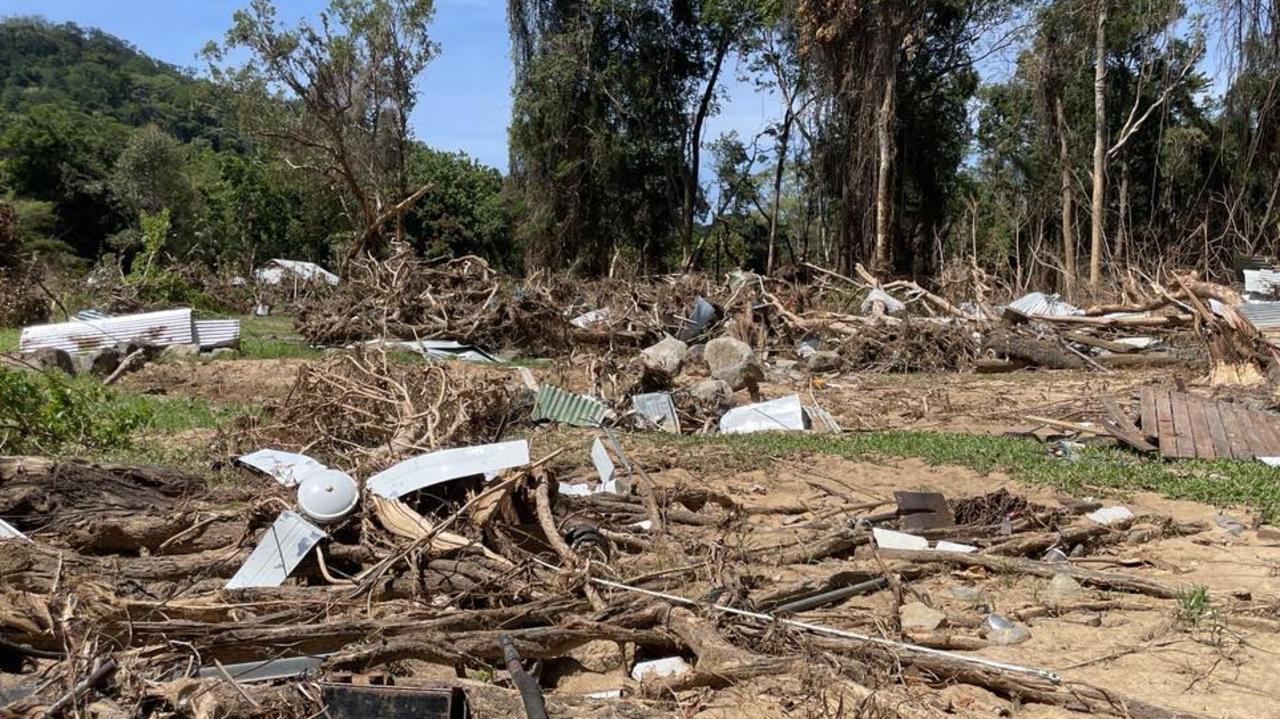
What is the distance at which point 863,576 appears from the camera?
4.09 metres

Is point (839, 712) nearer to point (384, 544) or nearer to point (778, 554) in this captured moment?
point (778, 554)

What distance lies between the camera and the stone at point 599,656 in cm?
348

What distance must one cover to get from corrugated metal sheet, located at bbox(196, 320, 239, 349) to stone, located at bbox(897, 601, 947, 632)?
37.7 feet

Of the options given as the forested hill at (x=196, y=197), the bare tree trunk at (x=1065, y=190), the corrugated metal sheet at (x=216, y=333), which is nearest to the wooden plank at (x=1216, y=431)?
the corrugated metal sheet at (x=216, y=333)

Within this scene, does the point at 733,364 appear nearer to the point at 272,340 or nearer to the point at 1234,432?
the point at 1234,432

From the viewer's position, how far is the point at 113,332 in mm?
12211

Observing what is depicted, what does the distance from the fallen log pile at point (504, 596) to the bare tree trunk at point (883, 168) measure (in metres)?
14.2

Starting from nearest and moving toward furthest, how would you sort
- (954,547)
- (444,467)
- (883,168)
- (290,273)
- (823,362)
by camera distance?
(444,467) → (954,547) → (823,362) → (883,168) → (290,273)

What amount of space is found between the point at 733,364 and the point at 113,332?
8.04 m

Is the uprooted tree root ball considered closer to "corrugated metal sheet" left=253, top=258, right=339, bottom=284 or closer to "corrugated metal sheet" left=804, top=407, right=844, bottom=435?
"corrugated metal sheet" left=804, top=407, right=844, bottom=435

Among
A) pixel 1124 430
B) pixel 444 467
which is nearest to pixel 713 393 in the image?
pixel 1124 430

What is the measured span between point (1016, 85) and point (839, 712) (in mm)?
22357

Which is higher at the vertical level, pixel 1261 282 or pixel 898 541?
pixel 1261 282

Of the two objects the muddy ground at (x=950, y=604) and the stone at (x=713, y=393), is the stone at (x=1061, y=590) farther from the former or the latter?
the stone at (x=713, y=393)
